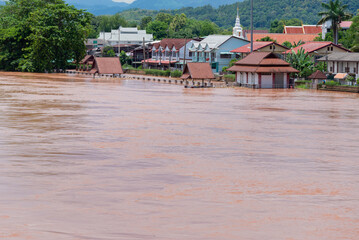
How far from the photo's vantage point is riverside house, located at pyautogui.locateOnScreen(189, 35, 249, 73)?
374 feet

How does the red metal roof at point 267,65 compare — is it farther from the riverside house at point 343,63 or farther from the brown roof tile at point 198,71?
the riverside house at point 343,63

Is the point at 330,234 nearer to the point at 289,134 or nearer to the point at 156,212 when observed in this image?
the point at 156,212

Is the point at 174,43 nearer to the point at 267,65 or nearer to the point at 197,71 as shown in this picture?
the point at 197,71

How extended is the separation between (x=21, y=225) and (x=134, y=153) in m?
10.6

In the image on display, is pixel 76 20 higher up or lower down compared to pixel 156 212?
higher up

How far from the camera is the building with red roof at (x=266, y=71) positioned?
255 feet

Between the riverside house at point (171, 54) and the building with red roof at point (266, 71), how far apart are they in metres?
40.4

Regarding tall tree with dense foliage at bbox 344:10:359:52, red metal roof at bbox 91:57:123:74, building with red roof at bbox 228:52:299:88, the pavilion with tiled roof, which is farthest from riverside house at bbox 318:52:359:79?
red metal roof at bbox 91:57:123:74

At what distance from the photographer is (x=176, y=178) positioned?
20016 mm

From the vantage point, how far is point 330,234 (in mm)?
Result: 14297

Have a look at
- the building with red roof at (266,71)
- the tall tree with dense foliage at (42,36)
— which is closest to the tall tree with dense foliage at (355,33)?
the building with red roof at (266,71)

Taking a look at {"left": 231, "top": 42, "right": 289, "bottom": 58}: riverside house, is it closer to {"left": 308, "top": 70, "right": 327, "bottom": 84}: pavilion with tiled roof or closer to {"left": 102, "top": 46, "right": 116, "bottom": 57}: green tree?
{"left": 308, "top": 70, "right": 327, "bottom": 84}: pavilion with tiled roof

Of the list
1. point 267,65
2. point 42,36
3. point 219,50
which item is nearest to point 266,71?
point 267,65

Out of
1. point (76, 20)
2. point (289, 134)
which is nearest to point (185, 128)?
point (289, 134)
